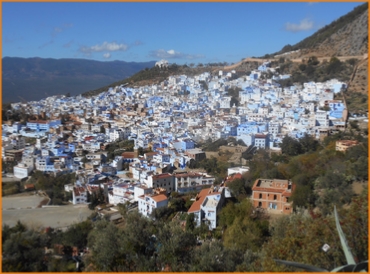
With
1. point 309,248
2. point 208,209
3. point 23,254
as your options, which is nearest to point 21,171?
point 208,209

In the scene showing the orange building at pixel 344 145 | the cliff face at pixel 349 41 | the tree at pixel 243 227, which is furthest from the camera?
the cliff face at pixel 349 41

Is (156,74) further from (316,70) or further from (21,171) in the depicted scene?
(21,171)

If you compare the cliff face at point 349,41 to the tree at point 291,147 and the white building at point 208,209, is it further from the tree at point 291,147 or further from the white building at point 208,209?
the white building at point 208,209

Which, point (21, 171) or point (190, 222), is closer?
point (190, 222)

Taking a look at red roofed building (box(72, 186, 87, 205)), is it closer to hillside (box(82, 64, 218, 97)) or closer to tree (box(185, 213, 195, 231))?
tree (box(185, 213, 195, 231))

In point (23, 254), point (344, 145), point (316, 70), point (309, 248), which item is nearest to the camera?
point (309, 248)

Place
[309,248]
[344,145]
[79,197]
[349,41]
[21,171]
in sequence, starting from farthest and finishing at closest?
[349,41]
[344,145]
[21,171]
[79,197]
[309,248]

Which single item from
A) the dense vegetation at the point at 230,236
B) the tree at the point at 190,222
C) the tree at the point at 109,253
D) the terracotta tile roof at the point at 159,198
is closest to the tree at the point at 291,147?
the dense vegetation at the point at 230,236
